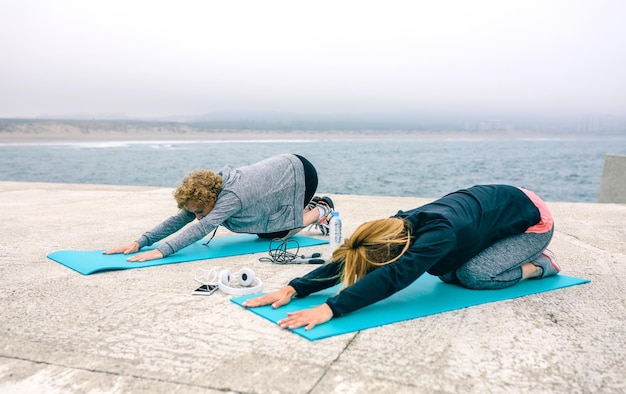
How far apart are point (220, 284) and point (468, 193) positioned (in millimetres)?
1695

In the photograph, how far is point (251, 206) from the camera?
4.77 meters

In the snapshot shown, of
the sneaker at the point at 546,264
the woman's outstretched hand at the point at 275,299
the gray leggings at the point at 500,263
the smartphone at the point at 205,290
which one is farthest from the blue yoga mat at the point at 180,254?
the sneaker at the point at 546,264

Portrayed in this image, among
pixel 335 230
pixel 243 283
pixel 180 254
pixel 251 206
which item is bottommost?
pixel 180 254

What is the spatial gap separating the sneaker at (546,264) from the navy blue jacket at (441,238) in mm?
441

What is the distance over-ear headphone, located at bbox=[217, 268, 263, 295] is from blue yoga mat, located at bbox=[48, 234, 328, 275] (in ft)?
3.07

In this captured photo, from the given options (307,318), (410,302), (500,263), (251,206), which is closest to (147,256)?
(251,206)

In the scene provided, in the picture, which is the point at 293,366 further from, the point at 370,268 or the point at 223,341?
the point at 370,268

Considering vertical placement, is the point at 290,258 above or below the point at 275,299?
below

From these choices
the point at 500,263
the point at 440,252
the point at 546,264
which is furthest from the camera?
the point at 546,264

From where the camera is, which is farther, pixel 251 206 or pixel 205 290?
pixel 251 206

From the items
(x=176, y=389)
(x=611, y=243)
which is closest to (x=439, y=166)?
(x=611, y=243)

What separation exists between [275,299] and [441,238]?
1.04 metres

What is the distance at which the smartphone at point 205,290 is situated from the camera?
360 cm

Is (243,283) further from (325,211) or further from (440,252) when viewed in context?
(325,211)
